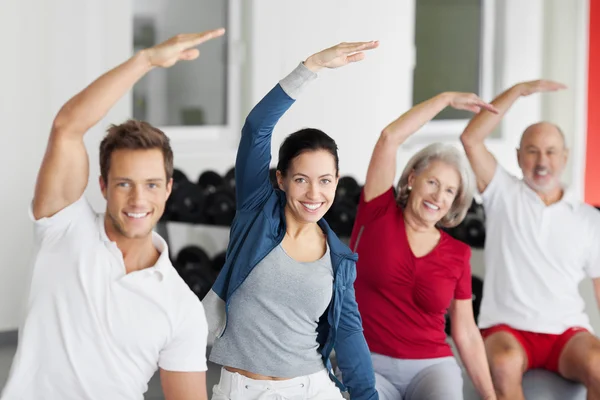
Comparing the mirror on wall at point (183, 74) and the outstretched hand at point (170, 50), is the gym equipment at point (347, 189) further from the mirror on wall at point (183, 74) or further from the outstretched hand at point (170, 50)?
the outstretched hand at point (170, 50)

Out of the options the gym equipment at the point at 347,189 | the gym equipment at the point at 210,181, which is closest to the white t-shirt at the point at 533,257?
the gym equipment at the point at 347,189

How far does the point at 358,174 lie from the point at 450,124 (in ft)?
4.25

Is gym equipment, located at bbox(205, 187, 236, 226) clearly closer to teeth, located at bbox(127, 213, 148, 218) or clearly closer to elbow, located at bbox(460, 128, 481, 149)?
elbow, located at bbox(460, 128, 481, 149)

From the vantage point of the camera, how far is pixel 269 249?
1923 mm

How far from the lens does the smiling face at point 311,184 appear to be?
1.92 metres

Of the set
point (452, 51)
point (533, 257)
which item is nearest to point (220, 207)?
point (533, 257)

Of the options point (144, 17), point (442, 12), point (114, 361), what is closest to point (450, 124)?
point (442, 12)

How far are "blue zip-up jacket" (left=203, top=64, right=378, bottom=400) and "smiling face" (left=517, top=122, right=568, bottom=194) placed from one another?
106 centimetres

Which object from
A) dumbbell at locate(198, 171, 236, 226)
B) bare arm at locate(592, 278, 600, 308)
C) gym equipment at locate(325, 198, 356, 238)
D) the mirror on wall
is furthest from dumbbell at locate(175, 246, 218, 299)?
bare arm at locate(592, 278, 600, 308)

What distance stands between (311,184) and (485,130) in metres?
1.05

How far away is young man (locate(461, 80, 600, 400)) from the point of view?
2.79 meters

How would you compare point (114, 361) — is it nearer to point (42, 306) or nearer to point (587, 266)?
point (42, 306)

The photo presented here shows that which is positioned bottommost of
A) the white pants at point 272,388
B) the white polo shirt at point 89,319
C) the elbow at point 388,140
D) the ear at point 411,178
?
the white pants at point 272,388

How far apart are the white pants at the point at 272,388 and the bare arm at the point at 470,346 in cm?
57
